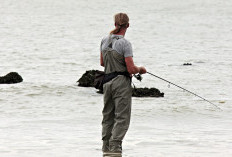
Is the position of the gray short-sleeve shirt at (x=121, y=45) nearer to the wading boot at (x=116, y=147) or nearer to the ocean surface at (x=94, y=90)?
the wading boot at (x=116, y=147)

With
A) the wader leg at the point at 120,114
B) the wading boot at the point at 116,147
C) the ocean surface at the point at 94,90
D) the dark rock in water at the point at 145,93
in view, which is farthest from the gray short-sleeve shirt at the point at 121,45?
the dark rock in water at the point at 145,93

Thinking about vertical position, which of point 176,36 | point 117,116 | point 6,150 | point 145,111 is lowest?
point 176,36

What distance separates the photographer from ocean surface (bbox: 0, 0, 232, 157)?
9.84m

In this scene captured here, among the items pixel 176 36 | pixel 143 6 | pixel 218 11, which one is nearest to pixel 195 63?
pixel 176 36

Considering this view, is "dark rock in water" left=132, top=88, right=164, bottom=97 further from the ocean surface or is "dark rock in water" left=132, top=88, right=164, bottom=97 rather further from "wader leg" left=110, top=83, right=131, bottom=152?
"wader leg" left=110, top=83, right=131, bottom=152

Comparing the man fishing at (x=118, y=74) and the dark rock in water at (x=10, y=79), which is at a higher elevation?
the man fishing at (x=118, y=74)

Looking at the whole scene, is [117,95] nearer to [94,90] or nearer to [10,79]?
[94,90]

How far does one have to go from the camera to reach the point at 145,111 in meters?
14.9

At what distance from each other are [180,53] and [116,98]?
3131 centimetres

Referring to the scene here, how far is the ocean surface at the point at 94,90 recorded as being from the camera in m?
9.84

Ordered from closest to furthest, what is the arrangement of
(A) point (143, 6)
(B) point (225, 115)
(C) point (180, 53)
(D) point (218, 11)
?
(B) point (225, 115) → (C) point (180, 53) → (D) point (218, 11) → (A) point (143, 6)

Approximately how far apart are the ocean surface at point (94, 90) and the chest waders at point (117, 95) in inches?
20.5

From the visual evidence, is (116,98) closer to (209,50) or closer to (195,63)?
(195,63)

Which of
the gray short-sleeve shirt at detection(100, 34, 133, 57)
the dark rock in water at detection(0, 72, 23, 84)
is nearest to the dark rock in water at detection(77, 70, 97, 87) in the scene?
the dark rock in water at detection(0, 72, 23, 84)
